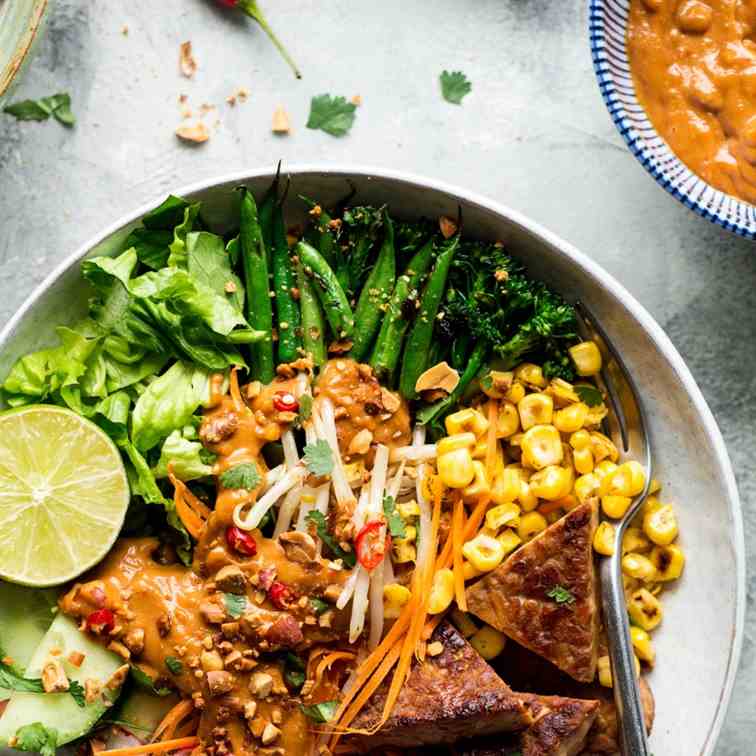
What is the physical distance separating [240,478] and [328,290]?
87 centimetres

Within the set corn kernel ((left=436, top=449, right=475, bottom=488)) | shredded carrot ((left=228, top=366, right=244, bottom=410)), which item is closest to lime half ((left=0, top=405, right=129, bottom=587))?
shredded carrot ((left=228, top=366, right=244, bottom=410))

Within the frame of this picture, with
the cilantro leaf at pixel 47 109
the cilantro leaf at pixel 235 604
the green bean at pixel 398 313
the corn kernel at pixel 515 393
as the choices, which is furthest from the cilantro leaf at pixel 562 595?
the cilantro leaf at pixel 47 109

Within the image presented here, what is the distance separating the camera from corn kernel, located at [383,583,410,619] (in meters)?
3.96

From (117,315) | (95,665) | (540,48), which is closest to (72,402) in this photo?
(117,315)

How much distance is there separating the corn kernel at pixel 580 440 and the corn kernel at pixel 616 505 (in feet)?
0.75

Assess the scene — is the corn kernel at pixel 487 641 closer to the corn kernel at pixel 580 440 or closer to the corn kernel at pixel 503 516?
the corn kernel at pixel 503 516

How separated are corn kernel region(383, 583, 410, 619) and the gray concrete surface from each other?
1.68 m

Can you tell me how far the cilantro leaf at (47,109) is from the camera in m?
4.50

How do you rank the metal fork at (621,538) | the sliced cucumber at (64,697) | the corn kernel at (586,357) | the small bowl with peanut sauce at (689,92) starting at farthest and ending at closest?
1. the corn kernel at (586,357)
2. the sliced cucumber at (64,697)
3. the metal fork at (621,538)
4. the small bowl with peanut sauce at (689,92)

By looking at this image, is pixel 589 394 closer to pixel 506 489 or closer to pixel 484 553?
pixel 506 489

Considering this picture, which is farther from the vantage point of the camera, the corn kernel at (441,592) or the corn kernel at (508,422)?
the corn kernel at (508,422)

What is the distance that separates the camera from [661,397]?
405cm

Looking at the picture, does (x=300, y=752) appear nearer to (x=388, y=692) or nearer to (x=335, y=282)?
(x=388, y=692)

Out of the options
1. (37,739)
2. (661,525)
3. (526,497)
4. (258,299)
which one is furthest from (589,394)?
(37,739)
